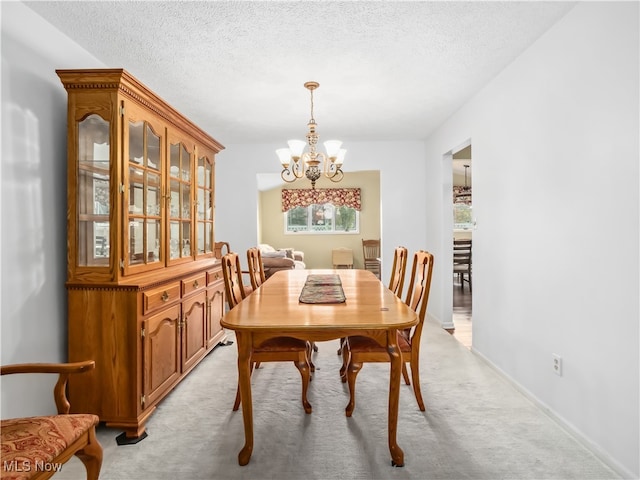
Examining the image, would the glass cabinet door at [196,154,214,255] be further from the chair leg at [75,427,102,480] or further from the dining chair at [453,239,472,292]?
the dining chair at [453,239,472,292]

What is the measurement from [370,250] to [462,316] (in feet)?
14.8

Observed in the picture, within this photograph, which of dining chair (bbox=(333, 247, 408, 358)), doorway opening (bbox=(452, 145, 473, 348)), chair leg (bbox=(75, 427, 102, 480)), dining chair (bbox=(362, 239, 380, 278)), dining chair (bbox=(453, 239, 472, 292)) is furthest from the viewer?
dining chair (bbox=(362, 239, 380, 278))

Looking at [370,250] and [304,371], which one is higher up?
[370,250]

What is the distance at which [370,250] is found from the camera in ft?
30.4

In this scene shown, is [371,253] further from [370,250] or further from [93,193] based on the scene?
[93,193]

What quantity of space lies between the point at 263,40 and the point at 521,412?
9.10 feet

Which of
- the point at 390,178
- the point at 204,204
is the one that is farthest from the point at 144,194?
the point at 390,178

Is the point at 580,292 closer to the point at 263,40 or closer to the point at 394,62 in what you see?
the point at 394,62

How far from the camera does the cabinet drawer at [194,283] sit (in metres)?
2.72

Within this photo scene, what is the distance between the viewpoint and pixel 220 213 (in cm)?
534

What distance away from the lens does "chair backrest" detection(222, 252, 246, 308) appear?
2385 millimetres

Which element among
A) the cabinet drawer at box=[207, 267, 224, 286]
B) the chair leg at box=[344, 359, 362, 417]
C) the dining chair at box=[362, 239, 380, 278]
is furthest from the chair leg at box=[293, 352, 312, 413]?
the dining chair at box=[362, 239, 380, 278]

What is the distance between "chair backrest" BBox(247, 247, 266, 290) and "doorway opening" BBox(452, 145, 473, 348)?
6.90ft

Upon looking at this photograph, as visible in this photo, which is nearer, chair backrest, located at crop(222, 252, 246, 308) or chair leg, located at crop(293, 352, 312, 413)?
chair leg, located at crop(293, 352, 312, 413)
